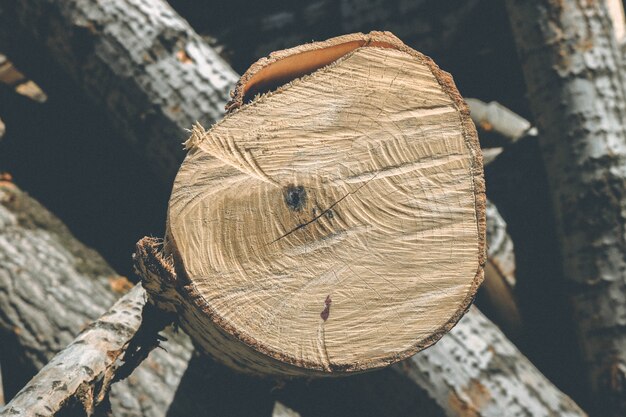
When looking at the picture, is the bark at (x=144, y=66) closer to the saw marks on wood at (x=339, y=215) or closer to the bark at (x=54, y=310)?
the bark at (x=54, y=310)

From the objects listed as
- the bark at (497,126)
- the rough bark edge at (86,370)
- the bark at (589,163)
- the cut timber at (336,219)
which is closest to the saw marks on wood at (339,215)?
the cut timber at (336,219)

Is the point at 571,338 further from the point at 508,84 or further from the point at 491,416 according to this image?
the point at 508,84

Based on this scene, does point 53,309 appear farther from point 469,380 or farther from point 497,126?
point 497,126

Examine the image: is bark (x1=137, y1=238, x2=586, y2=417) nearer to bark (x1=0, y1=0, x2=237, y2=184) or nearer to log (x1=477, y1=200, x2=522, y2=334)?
log (x1=477, y1=200, x2=522, y2=334)

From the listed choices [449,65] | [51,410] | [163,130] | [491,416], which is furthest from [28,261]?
[449,65]

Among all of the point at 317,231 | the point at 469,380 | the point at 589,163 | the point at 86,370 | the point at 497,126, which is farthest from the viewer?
the point at 497,126

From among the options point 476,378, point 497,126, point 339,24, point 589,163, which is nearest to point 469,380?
point 476,378

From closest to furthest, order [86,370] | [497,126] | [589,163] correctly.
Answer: [86,370] < [589,163] < [497,126]
